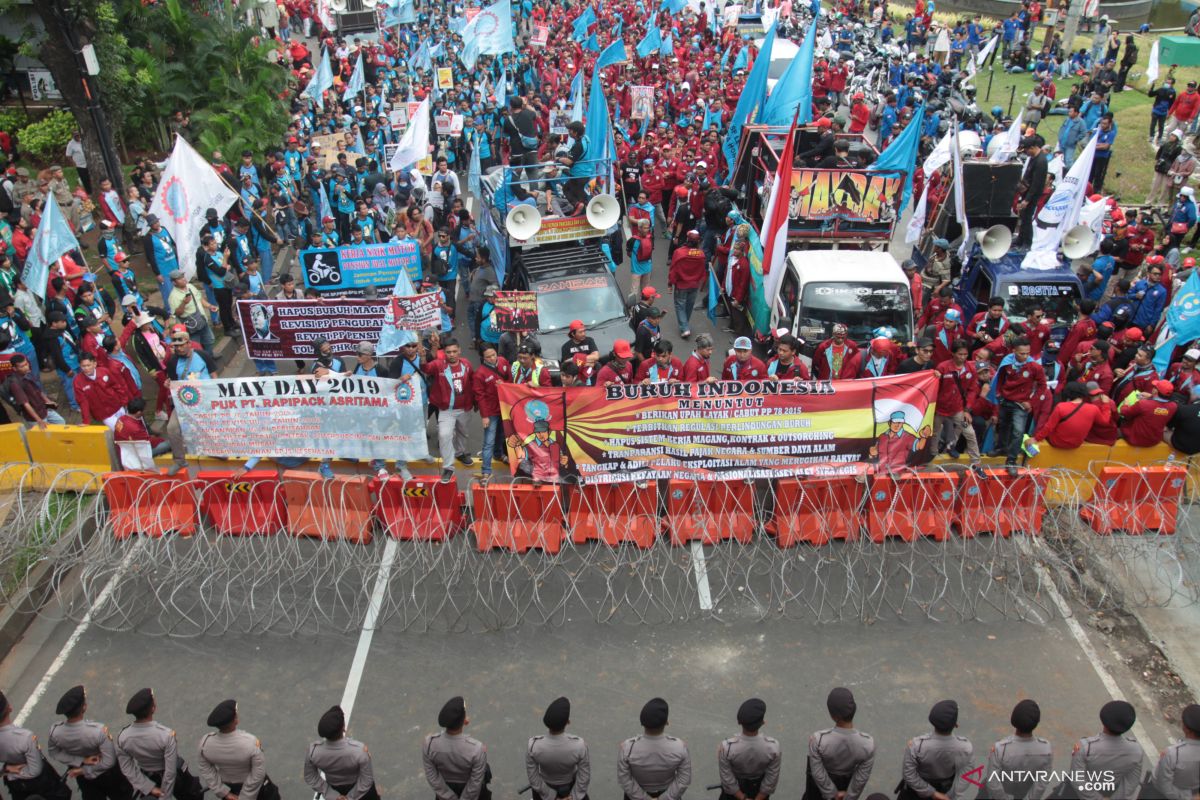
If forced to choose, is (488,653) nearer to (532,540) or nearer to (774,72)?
(532,540)

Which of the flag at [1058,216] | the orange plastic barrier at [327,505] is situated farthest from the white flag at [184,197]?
the flag at [1058,216]

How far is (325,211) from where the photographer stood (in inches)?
702

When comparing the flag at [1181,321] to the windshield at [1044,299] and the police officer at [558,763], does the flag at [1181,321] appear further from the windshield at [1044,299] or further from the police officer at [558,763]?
the police officer at [558,763]

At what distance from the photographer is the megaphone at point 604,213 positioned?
14.4 metres

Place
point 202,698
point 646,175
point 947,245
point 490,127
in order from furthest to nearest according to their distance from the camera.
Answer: point 490,127
point 646,175
point 947,245
point 202,698

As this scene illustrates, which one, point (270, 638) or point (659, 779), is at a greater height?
point (659, 779)

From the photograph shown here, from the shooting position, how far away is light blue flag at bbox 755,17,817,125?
62.1ft

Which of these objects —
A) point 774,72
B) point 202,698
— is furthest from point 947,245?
point 774,72

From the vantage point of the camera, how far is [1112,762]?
6148 mm

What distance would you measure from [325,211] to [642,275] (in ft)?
20.3

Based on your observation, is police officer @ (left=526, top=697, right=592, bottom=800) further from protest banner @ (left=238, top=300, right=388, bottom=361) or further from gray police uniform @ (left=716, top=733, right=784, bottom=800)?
protest banner @ (left=238, top=300, right=388, bottom=361)

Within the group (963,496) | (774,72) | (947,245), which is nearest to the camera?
(963,496)

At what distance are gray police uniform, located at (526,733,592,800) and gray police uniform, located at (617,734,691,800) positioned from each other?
278 mm

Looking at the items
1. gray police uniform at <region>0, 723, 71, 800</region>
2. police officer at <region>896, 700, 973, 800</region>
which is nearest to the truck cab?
police officer at <region>896, 700, 973, 800</region>
